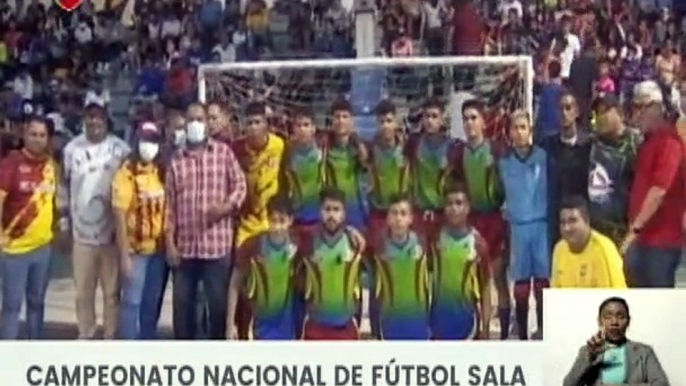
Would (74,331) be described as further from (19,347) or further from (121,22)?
(121,22)

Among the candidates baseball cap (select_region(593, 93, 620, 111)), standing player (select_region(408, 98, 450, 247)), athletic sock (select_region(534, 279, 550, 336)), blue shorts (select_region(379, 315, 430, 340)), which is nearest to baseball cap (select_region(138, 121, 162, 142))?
standing player (select_region(408, 98, 450, 247))

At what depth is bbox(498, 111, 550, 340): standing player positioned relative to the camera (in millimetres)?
5547

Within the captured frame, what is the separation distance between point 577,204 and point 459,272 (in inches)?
17.1

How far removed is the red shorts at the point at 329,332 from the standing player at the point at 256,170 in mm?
201

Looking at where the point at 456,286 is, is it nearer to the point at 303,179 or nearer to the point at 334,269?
the point at 334,269

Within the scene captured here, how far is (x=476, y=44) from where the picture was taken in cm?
556

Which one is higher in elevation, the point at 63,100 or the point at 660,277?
the point at 63,100

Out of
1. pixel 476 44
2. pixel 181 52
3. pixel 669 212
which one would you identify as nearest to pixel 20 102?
pixel 181 52

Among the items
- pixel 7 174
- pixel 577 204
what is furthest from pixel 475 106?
pixel 7 174

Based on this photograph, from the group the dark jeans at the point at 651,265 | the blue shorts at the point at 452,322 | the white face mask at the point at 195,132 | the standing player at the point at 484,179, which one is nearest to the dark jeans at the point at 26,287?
the white face mask at the point at 195,132

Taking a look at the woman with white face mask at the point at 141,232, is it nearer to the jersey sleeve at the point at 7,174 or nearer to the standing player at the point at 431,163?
the jersey sleeve at the point at 7,174

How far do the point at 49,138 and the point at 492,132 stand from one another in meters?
1.45

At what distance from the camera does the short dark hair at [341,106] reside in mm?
5594

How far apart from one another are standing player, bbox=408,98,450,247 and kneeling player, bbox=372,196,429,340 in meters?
0.05
